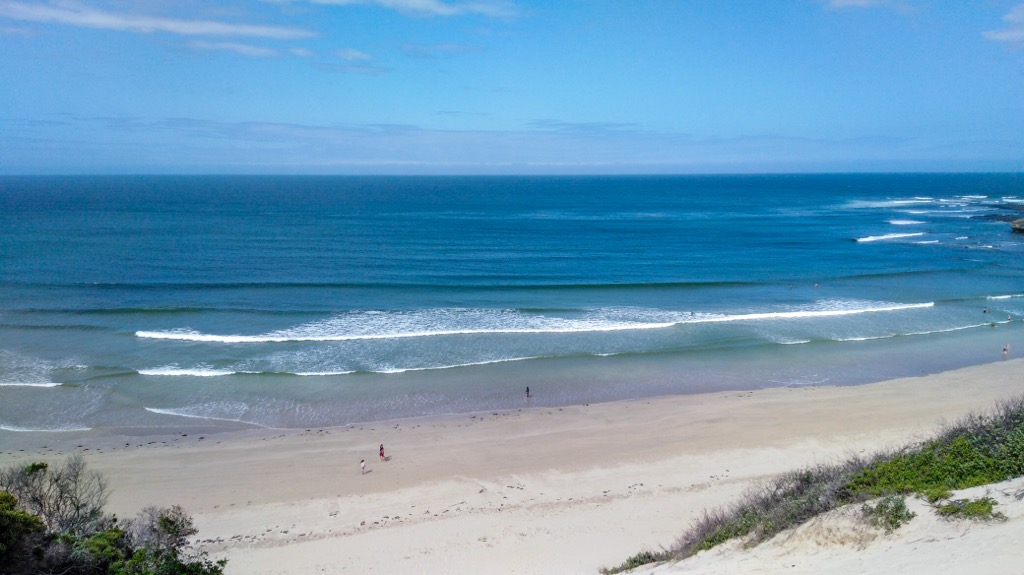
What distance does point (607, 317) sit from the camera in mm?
33281

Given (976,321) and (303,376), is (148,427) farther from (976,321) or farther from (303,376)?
(976,321)

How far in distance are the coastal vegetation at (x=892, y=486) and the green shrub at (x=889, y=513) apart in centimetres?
1

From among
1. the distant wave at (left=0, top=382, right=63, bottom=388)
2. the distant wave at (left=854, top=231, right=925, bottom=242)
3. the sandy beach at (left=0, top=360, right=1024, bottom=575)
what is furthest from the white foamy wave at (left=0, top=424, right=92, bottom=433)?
the distant wave at (left=854, top=231, right=925, bottom=242)

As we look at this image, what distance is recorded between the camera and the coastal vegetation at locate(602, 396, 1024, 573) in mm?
9219

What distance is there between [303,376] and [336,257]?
25.2 meters

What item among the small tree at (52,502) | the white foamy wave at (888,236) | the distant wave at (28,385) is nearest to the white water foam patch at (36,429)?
the distant wave at (28,385)

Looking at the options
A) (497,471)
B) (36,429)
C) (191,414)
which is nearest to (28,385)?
(36,429)

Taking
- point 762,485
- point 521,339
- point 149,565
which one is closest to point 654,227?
point 521,339

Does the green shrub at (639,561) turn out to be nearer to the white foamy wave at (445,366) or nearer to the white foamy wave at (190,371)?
the white foamy wave at (445,366)

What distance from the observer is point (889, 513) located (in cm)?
907

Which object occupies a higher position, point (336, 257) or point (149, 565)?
point (336, 257)

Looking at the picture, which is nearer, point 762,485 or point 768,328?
point 762,485

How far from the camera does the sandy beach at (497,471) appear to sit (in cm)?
1374

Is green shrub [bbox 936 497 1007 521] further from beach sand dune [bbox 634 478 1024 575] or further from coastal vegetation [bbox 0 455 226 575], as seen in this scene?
coastal vegetation [bbox 0 455 226 575]
